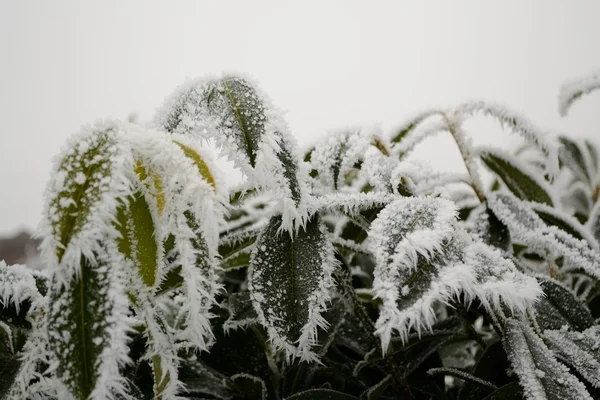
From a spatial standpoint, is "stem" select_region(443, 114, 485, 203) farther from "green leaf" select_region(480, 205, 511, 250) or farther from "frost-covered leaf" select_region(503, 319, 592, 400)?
"frost-covered leaf" select_region(503, 319, 592, 400)

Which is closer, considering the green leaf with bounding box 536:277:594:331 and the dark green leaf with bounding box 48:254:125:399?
the dark green leaf with bounding box 48:254:125:399

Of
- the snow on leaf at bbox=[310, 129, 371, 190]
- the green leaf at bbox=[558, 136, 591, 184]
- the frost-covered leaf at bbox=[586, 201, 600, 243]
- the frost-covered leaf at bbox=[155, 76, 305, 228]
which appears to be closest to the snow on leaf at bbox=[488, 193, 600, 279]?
the frost-covered leaf at bbox=[586, 201, 600, 243]

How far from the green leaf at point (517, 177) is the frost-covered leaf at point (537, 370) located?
356 millimetres

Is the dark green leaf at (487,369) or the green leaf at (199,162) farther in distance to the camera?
the dark green leaf at (487,369)

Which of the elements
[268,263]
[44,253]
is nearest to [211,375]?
[268,263]

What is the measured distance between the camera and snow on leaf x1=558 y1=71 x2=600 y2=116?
2.27ft

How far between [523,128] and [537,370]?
1.16ft

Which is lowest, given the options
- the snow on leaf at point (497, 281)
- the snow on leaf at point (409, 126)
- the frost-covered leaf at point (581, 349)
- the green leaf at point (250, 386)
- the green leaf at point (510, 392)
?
the green leaf at point (510, 392)

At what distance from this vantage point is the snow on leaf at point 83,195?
1.02ft

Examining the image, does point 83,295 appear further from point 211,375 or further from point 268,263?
point 211,375

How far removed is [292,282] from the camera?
0.46m

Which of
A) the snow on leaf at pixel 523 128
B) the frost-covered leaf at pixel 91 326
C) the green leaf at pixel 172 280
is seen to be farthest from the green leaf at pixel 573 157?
the frost-covered leaf at pixel 91 326

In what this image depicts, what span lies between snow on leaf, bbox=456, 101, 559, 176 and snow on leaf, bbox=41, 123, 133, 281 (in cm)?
52

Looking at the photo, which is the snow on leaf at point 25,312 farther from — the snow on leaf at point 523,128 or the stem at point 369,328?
the snow on leaf at point 523,128
